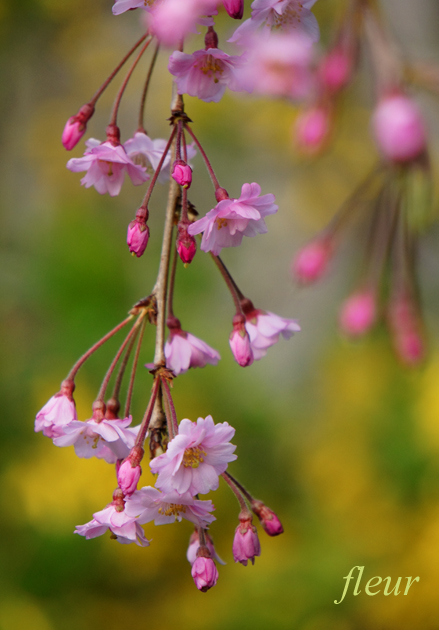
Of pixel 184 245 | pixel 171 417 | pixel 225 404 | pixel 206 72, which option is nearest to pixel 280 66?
pixel 206 72

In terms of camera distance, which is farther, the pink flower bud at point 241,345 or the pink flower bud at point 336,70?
the pink flower bud at point 336,70

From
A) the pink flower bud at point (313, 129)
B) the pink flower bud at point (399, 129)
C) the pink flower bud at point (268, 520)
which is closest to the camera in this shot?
the pink flower bud at point (268, 520)

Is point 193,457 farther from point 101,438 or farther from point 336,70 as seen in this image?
point 336,70

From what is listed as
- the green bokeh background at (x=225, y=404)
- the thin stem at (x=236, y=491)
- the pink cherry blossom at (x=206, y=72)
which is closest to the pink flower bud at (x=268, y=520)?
the thin stem at (x=236, y=491)

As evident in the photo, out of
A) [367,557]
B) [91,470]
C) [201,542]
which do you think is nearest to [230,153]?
[91,470]

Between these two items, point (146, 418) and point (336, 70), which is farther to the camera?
point (336, 70)

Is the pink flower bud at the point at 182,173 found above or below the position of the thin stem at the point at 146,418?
above

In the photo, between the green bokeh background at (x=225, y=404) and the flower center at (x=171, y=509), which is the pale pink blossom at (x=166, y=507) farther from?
the green bokeh background at (x=225, y=404)
